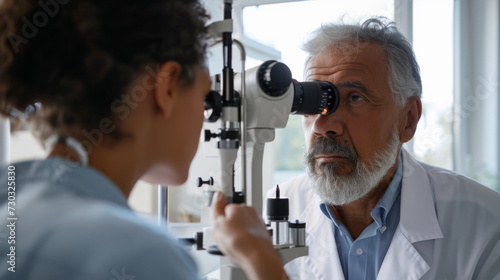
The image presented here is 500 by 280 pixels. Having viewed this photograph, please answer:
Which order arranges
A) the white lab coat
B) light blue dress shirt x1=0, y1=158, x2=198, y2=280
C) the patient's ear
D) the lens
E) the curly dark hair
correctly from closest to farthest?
light blue dress shirt x1=0, y1=158, x2=198, y2=280 → the curly dark hair → the lens → the white lab coat → the patient's ear

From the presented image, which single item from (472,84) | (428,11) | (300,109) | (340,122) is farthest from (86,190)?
(472,84)

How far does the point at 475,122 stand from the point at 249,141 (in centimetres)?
226

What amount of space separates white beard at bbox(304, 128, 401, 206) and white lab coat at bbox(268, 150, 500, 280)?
0.34 feet

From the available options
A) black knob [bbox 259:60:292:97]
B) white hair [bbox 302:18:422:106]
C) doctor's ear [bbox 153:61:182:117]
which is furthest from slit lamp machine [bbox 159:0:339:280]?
white hair [bbox 302:18:422:106]

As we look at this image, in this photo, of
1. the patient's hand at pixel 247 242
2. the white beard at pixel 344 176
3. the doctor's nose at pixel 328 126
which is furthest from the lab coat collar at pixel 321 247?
the patient's hand at pixel 247 242

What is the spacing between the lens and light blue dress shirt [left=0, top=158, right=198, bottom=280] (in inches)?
17.4

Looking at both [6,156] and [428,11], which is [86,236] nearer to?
[6,156]

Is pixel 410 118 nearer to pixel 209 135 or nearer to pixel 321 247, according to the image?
pixel 321 247

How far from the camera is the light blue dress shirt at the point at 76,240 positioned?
17.4 inches

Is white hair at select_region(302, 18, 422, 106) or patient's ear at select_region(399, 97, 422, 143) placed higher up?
white hair at select_region(302, 18, 422, 106)

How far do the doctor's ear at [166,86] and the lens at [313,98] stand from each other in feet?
1.25

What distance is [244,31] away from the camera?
192cm

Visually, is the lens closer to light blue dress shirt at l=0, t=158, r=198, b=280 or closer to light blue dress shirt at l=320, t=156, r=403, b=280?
light blue dress shirt at l=320, t=156, r=403, b=280

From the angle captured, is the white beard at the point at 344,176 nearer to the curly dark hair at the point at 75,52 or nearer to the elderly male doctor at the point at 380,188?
the elderly male doctor at the point at 380,188
